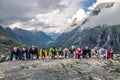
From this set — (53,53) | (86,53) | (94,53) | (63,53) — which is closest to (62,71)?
(53,53)

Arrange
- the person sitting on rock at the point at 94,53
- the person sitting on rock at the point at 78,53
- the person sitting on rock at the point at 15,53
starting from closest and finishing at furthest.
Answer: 1. the person sitting on rock at the point at 15,53
2. the person sitting on rock at the point at 78,53
3. the person sitting on rock at the point at 94,53

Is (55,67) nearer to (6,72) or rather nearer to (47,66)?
(47,66)

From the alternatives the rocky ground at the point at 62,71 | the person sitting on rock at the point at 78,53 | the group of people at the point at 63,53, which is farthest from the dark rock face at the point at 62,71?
the group of people at the point at 63,53

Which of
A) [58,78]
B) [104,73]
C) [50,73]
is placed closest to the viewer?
[58,78]

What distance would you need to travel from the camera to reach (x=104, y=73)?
3666 centimetres

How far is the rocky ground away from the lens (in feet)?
107

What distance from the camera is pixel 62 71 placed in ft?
117

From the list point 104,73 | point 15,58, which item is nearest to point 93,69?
point 104,73

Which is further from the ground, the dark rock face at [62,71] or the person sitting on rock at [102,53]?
the person sitting on rock at [102,53]

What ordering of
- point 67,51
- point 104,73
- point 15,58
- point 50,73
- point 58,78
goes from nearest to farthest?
point 58,78
point 50,73
point 104,73
point 15,58
point 67,51

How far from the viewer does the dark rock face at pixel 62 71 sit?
107 feet

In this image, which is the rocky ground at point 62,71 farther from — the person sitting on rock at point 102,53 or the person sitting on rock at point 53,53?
the person sitting on rock at point 53,53

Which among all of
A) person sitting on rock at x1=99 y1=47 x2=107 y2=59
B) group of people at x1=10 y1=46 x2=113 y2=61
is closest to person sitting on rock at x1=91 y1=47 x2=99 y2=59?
group of people at x1=10 y1=46 x2=113 y2=61

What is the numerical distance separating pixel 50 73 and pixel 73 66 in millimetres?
6688
